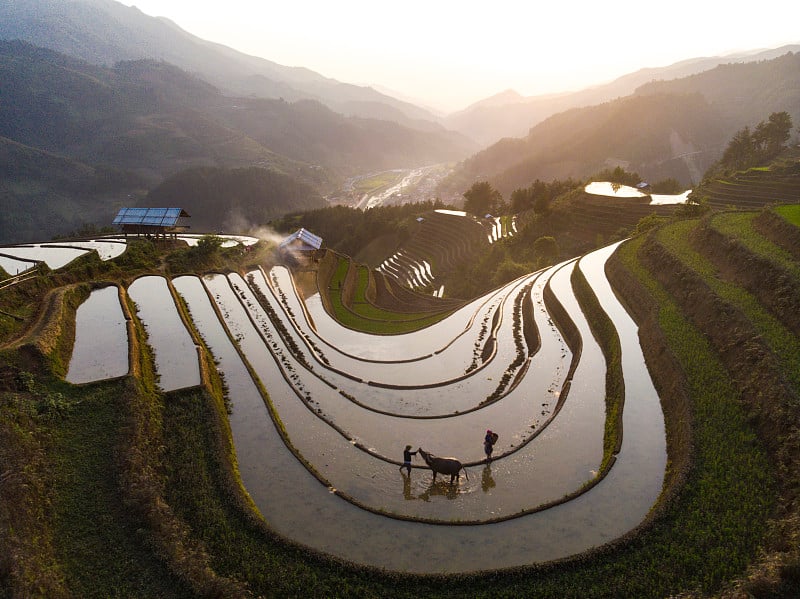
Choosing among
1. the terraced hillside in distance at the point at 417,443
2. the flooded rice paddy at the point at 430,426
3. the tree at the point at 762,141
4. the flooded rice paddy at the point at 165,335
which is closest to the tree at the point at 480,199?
the tree at the point at 762,141

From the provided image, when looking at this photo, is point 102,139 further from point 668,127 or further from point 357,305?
point 668,127

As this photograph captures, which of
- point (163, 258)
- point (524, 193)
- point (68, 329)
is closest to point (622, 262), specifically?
point (68, 329)

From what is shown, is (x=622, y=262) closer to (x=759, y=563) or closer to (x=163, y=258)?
(x=759, y=563)

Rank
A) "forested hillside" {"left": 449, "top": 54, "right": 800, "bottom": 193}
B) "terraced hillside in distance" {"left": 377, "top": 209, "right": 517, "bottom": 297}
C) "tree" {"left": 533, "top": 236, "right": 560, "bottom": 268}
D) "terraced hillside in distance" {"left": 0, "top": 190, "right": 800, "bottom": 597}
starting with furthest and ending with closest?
"forested hillside" {"left": 449, "top": 54, "right": 800, "bottom": 193}, "terraced hillside in distance" {"left": 377, "top": 209, "right": 517, "bottom": 297}, "tree" {"left": 533, "top": 236, "right": 560, "bottom": 268}, "terraced hillside in distance" {"left": 0, "top": 190, "right": 800, "bottom": 597}

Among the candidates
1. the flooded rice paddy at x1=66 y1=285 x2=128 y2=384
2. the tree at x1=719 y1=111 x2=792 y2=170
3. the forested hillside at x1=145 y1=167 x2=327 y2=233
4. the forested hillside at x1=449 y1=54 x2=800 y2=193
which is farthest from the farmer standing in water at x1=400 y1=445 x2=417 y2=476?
the forested hillside at x1=449 y1=54 x2=800 y2=193

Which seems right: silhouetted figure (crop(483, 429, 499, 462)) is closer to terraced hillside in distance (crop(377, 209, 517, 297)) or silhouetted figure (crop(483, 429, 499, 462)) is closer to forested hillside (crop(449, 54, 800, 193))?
terraced hillside in distance (crop(377, 209, 517, 297))
